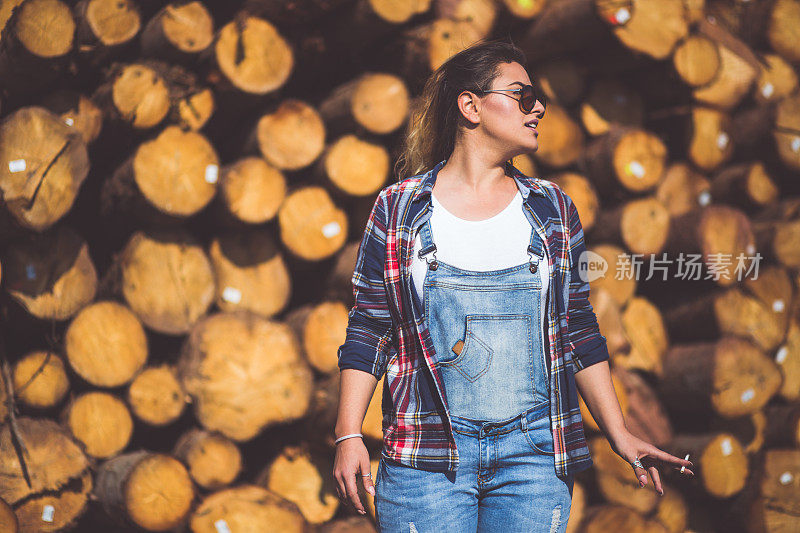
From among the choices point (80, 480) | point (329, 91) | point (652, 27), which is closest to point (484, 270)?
point (80, 480)

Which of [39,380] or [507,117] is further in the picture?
[39,380]

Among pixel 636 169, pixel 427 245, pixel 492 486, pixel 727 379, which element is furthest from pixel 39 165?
pixel 727 379

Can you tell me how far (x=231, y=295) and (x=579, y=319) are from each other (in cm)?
214

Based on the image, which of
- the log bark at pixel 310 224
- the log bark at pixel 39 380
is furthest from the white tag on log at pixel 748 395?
the log bark at pixel 39 380

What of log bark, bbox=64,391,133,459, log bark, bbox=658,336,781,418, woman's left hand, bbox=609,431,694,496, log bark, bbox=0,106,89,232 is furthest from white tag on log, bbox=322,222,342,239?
woman's left hand, bbox=609,431,694,496

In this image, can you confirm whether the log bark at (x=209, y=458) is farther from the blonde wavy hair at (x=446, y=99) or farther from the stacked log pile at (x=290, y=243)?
the blonde wavy hair at (x=446, y=99)

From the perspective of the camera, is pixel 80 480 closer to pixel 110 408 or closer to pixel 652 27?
pixel 110 408

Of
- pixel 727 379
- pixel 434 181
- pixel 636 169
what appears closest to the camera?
pixel 434 181

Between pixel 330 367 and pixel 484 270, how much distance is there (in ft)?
6.48

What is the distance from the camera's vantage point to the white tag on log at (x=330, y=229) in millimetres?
3439

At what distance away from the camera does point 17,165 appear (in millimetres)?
2740

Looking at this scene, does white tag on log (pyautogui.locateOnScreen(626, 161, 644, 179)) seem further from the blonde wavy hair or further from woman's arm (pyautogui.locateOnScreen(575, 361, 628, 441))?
woman's arm (pyautogui.locateOnScreen(575, 361, 628, 441))

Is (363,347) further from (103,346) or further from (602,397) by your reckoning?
(103,346)

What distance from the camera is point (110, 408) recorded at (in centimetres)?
305
